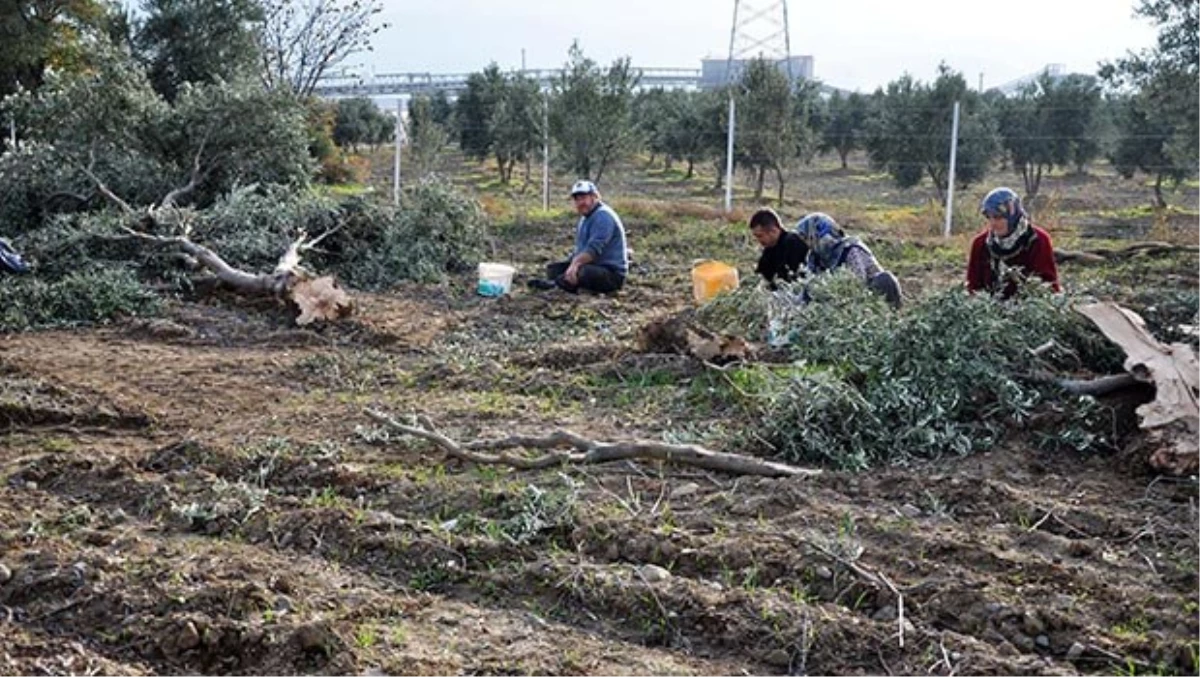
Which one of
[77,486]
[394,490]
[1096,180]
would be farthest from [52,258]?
[1096,180]

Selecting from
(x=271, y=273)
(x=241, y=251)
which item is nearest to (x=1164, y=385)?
(x=271, y=273)

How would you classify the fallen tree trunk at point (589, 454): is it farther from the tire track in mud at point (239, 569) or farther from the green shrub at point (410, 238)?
the green shrub at point (410, 238)

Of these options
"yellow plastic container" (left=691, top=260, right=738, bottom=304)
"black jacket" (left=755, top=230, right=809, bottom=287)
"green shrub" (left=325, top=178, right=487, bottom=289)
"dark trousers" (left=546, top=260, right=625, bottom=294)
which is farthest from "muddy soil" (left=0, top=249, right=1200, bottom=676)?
"green shrub" (left=325, top=178, right=487, bottom=289)

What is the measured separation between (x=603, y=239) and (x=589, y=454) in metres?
4.92

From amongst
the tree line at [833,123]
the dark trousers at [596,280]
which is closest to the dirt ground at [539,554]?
the dark trousers at [596,280]

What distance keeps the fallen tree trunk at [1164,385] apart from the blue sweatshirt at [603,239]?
4.57m

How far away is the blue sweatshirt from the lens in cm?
935

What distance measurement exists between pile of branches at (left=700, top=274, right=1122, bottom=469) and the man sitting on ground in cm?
135

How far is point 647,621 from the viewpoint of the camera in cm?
325

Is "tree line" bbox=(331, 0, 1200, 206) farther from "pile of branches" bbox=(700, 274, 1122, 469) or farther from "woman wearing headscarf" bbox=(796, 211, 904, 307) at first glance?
"pile of branches" bbox=(700, 274, 1122, 469)

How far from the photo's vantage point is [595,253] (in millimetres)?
9367

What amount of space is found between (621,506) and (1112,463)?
2003 millimetres

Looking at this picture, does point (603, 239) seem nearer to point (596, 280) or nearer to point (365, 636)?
point (596, 280)

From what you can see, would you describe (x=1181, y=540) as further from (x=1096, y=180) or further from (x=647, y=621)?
(x=1096, y=180)
